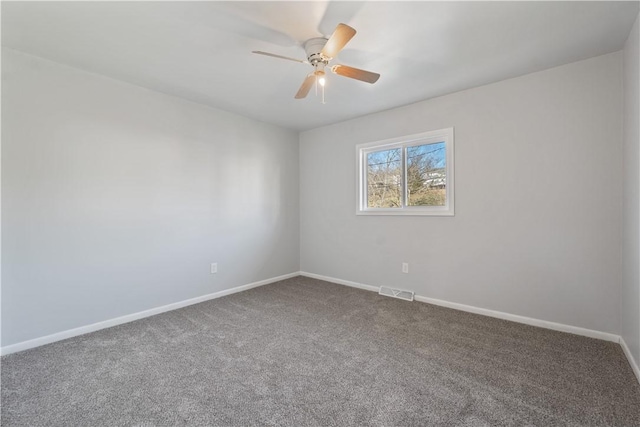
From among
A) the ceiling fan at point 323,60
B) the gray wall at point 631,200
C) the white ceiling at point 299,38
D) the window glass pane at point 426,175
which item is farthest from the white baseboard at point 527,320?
the ceiling fan at point 323,60

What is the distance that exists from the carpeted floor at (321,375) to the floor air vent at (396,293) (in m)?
0.57

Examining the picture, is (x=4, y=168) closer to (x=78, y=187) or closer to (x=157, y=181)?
(x=78, y=187)

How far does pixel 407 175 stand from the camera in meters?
3.65

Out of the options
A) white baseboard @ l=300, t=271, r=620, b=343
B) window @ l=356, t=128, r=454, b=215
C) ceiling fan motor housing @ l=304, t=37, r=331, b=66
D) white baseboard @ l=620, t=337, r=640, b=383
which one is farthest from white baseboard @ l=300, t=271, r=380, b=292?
ceiling fan motor housing @ l=304, t=37, r=331, b=66

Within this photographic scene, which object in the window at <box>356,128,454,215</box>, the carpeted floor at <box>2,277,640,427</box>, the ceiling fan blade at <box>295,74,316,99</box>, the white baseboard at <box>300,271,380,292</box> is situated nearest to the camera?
the carpeted floor at <box>2,277,640,427</box>

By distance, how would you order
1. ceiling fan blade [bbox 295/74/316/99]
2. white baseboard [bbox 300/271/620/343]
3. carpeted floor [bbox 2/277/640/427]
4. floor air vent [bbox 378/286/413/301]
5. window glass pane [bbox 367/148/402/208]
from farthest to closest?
window glass pane [bbox 367/148/402/208] → floor air vent [bbox 378/286/413/301] → white baseboard [bbox 300/271/620/343] → ceiling fan blade [bbox 295/74/316/99] → carpeted floor [bbox 2/277/640/427]

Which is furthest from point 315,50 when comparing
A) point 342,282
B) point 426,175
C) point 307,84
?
point 342,282

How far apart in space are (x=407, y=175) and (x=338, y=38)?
227 cm

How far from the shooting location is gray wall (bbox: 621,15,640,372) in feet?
6.12

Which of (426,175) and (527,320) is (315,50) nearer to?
(426,175)

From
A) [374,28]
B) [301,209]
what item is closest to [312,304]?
[301,209]

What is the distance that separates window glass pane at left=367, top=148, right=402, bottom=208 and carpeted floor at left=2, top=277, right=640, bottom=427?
1.60 metres

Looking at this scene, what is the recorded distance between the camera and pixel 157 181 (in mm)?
3047

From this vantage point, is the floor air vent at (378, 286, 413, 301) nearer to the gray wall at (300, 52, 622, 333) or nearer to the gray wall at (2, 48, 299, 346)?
the gray wall at (300, 52, 622, 333)
